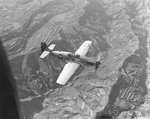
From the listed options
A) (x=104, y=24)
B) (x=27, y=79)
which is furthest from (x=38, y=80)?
(x=104, y=24)

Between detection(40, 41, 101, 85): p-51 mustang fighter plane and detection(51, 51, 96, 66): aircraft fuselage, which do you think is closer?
detection(40, 41, 101, 85): p-51 mustang fighter plane

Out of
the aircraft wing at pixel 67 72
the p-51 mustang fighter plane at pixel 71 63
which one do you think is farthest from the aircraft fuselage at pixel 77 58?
the aircraft wing at pixel 67 72

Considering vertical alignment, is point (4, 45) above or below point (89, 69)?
above

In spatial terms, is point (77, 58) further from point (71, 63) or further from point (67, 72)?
point (67, 72)

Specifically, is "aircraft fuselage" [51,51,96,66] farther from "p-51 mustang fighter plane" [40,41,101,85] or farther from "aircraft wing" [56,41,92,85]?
"aircraft wing" [56,41,92,85]

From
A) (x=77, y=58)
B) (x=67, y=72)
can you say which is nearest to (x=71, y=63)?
(x=77, y=58)

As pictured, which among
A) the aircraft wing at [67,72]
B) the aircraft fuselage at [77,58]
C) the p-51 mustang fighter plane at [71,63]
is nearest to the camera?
the aircraft wing at [67,72]

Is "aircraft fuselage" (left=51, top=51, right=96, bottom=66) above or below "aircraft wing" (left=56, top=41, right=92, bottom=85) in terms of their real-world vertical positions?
above

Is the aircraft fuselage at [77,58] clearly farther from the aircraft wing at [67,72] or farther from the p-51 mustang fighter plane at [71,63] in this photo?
the aircraft wing at [67,72]

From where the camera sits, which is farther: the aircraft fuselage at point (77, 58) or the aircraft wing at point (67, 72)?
the aircraft fuselage at point (77, 58)

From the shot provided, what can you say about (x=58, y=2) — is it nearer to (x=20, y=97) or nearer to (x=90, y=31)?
(x=90, y=31)

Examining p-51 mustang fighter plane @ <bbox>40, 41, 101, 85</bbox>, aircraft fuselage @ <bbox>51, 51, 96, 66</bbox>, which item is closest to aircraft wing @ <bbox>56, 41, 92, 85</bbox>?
p-51 mustang fighter plane @ <bbox>40, 41, 101, 85</bbox>
